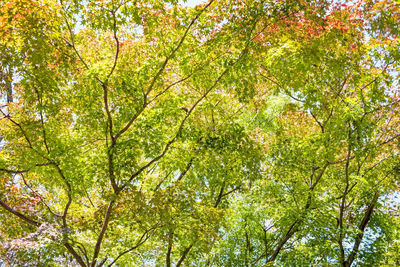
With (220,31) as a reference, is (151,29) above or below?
below

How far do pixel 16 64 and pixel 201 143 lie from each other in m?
3.96

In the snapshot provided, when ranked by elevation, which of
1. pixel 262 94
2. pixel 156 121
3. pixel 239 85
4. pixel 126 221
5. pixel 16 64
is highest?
pixel 262 94

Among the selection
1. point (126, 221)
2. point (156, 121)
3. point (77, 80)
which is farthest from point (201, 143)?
point (77, 80)

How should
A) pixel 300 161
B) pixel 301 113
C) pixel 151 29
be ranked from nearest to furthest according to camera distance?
pixel 151 29
pixel 300 161
pixel 301 113

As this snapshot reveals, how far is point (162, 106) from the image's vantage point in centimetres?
670

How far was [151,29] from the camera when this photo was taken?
570cm

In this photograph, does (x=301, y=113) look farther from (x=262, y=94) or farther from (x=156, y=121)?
(x=156, y=121)

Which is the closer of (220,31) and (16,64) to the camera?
(16,64)

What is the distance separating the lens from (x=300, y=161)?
29.5ft

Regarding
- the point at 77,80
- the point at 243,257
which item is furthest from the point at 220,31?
the point at 243,257

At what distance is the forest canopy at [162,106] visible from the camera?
5.47 meters

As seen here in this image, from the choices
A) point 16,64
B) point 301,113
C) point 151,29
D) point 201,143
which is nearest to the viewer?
point 16,64

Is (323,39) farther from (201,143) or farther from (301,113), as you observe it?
(301,113)

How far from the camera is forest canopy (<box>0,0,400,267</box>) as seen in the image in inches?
215
